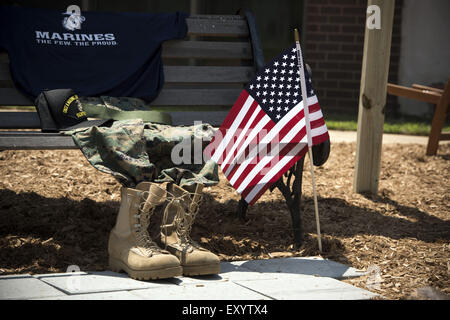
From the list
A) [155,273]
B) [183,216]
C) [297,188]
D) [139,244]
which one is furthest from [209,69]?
[155,273]

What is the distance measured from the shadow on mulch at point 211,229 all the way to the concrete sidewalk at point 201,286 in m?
0.32

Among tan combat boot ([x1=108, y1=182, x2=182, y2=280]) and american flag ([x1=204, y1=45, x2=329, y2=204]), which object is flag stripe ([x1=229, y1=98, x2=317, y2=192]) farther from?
tan combat boot ([x1=108, y1=182, x2=182, y2=280])

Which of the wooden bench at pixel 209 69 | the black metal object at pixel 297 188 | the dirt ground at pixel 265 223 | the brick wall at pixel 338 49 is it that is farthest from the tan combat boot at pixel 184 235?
the brick wall at pixel 338 49

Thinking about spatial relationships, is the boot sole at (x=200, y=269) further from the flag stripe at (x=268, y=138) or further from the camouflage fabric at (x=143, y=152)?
the flag stripe at (x=268, y=138)

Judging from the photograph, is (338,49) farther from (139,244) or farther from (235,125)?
(139,244)

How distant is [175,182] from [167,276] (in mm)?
550

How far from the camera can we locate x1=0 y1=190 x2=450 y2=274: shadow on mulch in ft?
12.3

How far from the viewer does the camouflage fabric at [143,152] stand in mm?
3455

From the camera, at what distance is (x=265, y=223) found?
4480mm

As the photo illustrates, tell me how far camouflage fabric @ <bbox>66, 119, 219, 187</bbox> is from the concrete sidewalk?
1.67 feet

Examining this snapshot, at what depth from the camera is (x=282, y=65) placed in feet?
12.8

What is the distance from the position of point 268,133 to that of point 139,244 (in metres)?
0.99

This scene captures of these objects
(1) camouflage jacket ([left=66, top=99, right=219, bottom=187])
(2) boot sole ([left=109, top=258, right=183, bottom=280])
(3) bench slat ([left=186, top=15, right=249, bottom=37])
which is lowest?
(2) boot sole ([left=109, top=258, right=183, bottom=280])

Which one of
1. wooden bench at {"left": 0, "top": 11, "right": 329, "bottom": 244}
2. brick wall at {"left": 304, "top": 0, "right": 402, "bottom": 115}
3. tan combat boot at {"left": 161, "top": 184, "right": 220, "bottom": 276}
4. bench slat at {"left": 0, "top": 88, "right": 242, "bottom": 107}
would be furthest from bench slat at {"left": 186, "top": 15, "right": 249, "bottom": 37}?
brick wall at {"left": 304, "top": 0, "right": 402, "bottom": 115}
